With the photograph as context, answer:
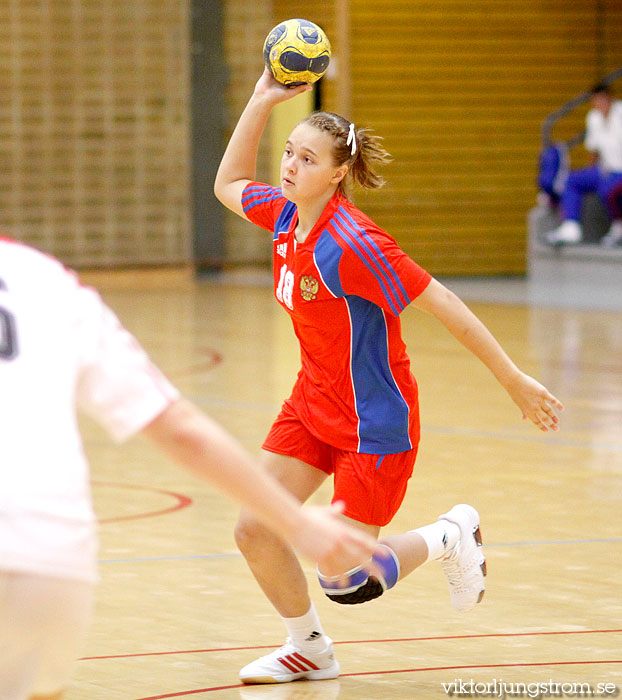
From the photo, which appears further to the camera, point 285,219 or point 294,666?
point 285,219

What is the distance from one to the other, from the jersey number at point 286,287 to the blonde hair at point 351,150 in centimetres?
28

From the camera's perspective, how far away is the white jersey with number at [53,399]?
1675 mm

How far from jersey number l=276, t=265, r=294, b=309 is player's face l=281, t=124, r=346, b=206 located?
0.19m

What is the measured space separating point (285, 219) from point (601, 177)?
11.4 m

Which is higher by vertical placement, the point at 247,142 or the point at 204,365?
the point at 247,142

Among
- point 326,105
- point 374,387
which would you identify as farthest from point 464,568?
point 326,105

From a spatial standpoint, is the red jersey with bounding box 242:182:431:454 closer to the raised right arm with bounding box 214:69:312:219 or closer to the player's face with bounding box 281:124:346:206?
the player's face with bounding box 281:124:346:206

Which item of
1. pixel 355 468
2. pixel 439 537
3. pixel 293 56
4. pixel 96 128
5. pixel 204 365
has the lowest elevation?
pixel 204 365

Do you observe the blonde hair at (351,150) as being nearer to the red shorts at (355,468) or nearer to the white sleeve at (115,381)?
the red shorts at (355,468)

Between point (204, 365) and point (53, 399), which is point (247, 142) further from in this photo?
point (204, 365)

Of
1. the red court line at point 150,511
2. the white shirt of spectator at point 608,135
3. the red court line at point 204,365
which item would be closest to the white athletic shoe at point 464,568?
the red court line at point 150,511

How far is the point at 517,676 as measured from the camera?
3.46 metres

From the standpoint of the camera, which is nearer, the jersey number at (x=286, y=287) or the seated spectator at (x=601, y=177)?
the jersey number at (x=286, y=287)

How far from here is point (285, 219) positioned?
375 centimetres
